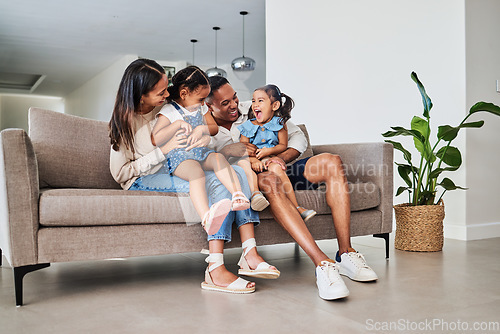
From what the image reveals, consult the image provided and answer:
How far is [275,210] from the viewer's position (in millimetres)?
1820

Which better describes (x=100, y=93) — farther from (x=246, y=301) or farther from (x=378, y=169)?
(x=246, y=301)

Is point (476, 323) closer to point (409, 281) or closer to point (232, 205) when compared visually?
point (409, 281)

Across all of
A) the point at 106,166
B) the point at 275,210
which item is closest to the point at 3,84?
the point at 106,166

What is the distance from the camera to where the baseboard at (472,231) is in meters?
3.06

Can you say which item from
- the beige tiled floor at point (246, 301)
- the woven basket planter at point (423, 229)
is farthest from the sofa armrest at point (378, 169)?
the woven basket planter at point (423, 229)

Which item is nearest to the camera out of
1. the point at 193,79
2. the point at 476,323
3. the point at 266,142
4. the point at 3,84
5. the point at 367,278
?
the point at 476,323

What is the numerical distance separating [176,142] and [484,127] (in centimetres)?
237

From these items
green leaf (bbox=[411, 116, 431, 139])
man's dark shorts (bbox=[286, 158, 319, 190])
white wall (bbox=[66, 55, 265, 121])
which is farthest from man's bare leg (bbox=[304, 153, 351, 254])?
white wall (bbox=[66, 55, 265, 121])

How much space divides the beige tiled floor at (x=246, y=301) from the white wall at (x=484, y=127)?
965 millimetres

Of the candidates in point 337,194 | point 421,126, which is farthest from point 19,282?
point 421,126

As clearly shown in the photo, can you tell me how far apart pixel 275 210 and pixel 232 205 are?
0.76ft

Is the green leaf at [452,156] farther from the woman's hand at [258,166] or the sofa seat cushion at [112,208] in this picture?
the sofa seat cushion at [112,208]

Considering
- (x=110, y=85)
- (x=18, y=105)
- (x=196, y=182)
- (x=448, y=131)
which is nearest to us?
(x=196, y=182)

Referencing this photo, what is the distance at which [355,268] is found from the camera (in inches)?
71.4
